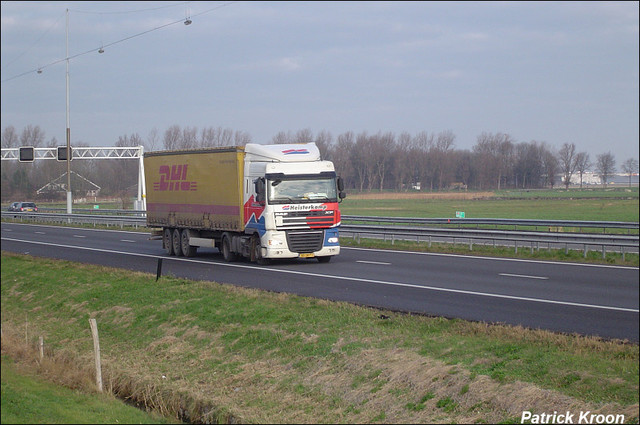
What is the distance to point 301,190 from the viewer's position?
23.2m

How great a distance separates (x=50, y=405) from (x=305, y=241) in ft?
52.5

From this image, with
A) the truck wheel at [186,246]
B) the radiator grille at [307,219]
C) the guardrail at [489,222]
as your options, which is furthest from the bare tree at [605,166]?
the truck wheel at [186,246]

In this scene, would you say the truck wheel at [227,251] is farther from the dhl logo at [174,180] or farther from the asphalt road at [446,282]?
the dhl logo at [174,180]

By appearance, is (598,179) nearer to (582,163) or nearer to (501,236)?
(582,163)

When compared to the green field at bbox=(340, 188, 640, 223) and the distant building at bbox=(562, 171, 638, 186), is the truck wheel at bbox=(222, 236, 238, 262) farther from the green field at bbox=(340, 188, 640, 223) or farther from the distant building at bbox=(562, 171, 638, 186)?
the distant building at bbox=(562, 171, 638, 186)

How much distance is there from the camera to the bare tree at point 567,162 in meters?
10.8

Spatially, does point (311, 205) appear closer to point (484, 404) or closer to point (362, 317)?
point (362, 317)

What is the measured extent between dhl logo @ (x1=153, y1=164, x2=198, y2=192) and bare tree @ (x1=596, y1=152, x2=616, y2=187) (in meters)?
18.4

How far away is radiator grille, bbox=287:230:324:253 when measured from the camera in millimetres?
23109

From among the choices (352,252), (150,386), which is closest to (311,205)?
(352,252)

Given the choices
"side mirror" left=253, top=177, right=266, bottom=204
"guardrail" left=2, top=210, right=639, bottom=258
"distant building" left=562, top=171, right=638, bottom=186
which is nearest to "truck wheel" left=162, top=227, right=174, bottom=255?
"guardrail" left=2, top=210, right=639, bottom=258

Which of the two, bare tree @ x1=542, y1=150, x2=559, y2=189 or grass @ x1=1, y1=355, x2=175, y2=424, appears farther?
bare tree @ x1=542, y1=150, x2=559, y2=189

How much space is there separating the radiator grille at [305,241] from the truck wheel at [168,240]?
7457 millimetres

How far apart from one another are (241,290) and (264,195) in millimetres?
6462
